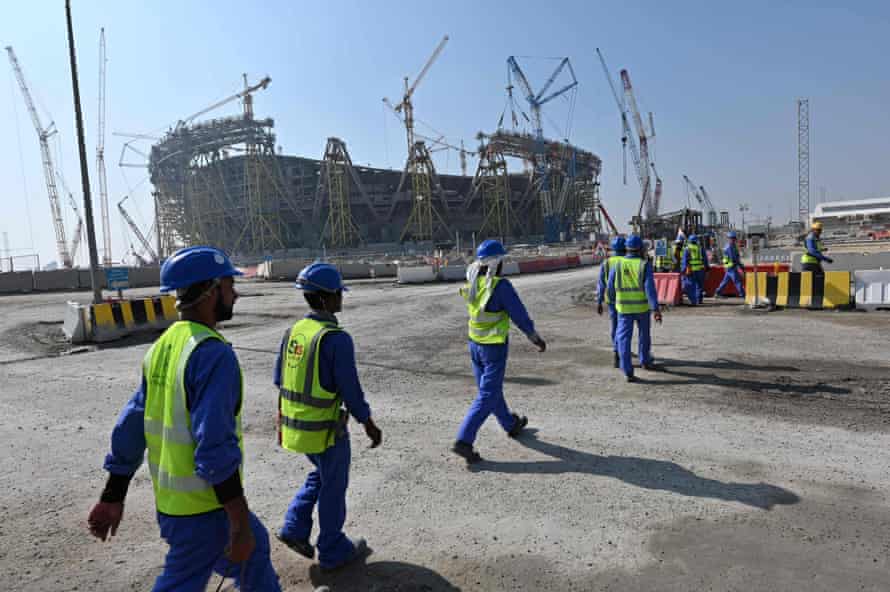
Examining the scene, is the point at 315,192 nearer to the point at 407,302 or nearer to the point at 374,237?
the point at 374,237

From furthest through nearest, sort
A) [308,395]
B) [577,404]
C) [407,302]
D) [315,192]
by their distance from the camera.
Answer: [315,192], [407,302], [577,404], [308,395]

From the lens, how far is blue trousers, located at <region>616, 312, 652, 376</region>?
6809mm

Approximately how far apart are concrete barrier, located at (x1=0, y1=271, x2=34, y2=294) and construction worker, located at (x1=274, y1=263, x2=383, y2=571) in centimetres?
3041

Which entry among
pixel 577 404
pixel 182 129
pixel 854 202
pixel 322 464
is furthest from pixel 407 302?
pixel 854 202

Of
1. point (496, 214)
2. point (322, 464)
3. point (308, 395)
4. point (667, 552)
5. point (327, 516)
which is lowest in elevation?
point (667, 552)

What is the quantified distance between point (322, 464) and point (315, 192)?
239ft

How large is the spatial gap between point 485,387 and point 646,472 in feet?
4.67

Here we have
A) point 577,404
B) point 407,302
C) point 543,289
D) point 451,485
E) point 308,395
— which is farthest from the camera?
point 543,289

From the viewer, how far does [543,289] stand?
18812 mm

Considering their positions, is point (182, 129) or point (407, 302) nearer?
point (407, 302)

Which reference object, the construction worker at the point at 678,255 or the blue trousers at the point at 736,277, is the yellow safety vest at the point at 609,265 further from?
the blue trousers at the point at 736,277

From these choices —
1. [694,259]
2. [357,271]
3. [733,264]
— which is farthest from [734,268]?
[357,271]

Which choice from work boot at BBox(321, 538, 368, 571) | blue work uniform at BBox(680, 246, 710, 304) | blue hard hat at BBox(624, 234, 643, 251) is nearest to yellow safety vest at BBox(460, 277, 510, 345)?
work boot at BBox(321, 538, 368, 571)

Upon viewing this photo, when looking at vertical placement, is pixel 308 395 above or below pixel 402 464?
above
